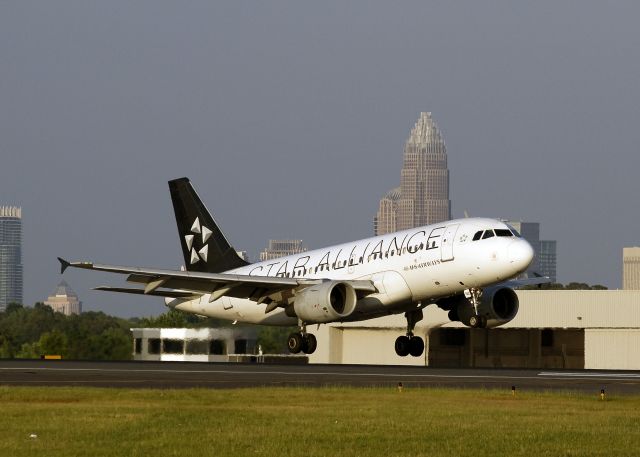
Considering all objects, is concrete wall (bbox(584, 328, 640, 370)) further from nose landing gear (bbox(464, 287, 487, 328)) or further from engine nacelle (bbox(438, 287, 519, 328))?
nose landing gear (bbox(464, 287, 487, 328))

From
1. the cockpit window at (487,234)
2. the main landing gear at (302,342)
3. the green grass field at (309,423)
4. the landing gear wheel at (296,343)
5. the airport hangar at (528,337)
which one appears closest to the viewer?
the green grass field at (309,423)

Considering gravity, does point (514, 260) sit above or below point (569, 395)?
above

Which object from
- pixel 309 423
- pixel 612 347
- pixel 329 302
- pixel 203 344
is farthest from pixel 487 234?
pixel 612 347

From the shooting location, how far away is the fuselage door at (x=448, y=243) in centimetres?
5044

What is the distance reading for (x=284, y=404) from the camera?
111 feet

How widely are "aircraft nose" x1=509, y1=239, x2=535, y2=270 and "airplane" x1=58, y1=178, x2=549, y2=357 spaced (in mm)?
35

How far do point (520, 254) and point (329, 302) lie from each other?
779cm

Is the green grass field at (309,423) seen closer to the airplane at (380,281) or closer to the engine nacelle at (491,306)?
the airplane at (380,281)

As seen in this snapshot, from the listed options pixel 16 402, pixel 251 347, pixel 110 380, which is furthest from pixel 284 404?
pixel 251 347

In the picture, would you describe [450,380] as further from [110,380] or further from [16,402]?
[16,402]

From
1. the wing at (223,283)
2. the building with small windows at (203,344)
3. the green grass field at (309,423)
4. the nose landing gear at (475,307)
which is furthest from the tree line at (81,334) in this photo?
the green grass field at (309,423)

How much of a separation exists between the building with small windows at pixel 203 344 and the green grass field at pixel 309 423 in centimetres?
3454

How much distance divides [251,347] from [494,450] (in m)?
51.4

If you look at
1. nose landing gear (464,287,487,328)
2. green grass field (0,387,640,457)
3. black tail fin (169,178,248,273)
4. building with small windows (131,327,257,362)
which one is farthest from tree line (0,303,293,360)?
green grass field (0,387,640,457)
